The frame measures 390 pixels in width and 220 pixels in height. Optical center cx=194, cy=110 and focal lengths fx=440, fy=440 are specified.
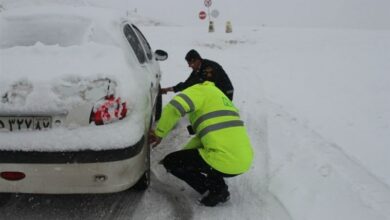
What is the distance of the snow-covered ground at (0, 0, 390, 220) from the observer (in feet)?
13.6

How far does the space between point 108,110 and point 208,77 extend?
2.80m

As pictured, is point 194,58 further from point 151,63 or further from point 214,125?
point 214,125

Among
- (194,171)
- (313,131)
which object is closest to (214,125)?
(194,171)

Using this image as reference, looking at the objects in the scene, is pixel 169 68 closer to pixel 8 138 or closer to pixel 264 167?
pixel 264 167

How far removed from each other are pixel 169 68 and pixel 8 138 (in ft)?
28.0

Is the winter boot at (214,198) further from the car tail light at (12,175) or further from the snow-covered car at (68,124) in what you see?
the car tail light at (12,175)

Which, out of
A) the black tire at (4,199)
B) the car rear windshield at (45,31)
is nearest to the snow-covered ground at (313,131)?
the black tire at (4,199)

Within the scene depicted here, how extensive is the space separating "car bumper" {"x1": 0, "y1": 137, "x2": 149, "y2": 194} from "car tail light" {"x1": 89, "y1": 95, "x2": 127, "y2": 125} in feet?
0.78

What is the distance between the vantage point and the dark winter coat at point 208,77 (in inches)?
227

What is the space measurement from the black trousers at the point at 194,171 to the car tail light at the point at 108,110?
A: 961mm

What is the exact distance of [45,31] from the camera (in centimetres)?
415

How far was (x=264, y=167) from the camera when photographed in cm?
505

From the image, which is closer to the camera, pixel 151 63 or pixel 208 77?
pixel 151 63

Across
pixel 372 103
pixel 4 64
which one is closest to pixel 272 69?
pixel 372 103
